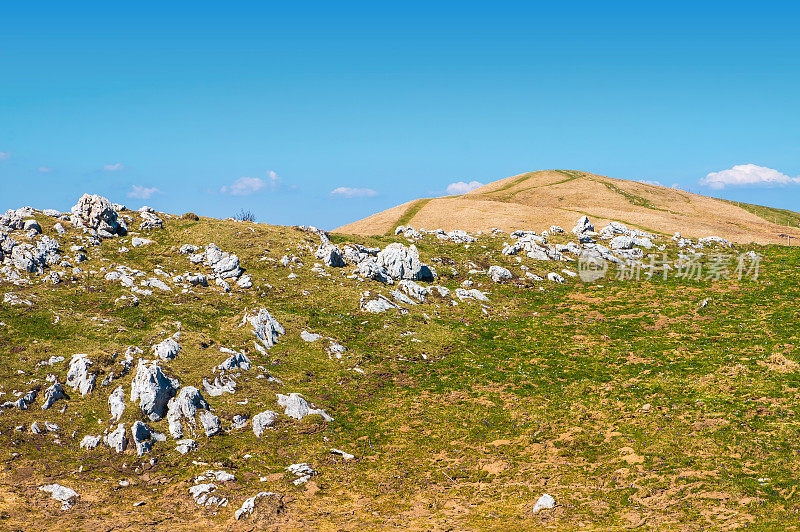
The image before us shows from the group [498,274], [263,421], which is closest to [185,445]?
[263,421]

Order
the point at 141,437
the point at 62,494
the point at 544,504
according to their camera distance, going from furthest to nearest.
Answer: the point at 141,437 → the point at 62,494 → the point at 544,504

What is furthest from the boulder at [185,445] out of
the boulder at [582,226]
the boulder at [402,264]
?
the boulder at [582,226]

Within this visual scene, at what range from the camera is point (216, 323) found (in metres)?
46.4

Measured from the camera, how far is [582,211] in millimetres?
125062

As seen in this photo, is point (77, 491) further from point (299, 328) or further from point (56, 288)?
point (56, 288)

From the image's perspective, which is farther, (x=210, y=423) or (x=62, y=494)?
(x=210, y=423)

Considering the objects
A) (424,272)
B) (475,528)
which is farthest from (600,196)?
(475,528)

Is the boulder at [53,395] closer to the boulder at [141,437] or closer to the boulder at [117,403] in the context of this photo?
the boulder at [117,403]

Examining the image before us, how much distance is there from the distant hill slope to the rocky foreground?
47.2 metres

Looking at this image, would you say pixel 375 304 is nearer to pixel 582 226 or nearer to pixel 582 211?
pixel 582 226

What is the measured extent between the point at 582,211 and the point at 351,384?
99.5m

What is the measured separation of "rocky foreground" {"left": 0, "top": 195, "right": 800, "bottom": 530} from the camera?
2766 centimetres

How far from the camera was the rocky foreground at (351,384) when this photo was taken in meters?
27.7

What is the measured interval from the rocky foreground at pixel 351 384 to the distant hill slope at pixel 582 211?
4723 centimetres
